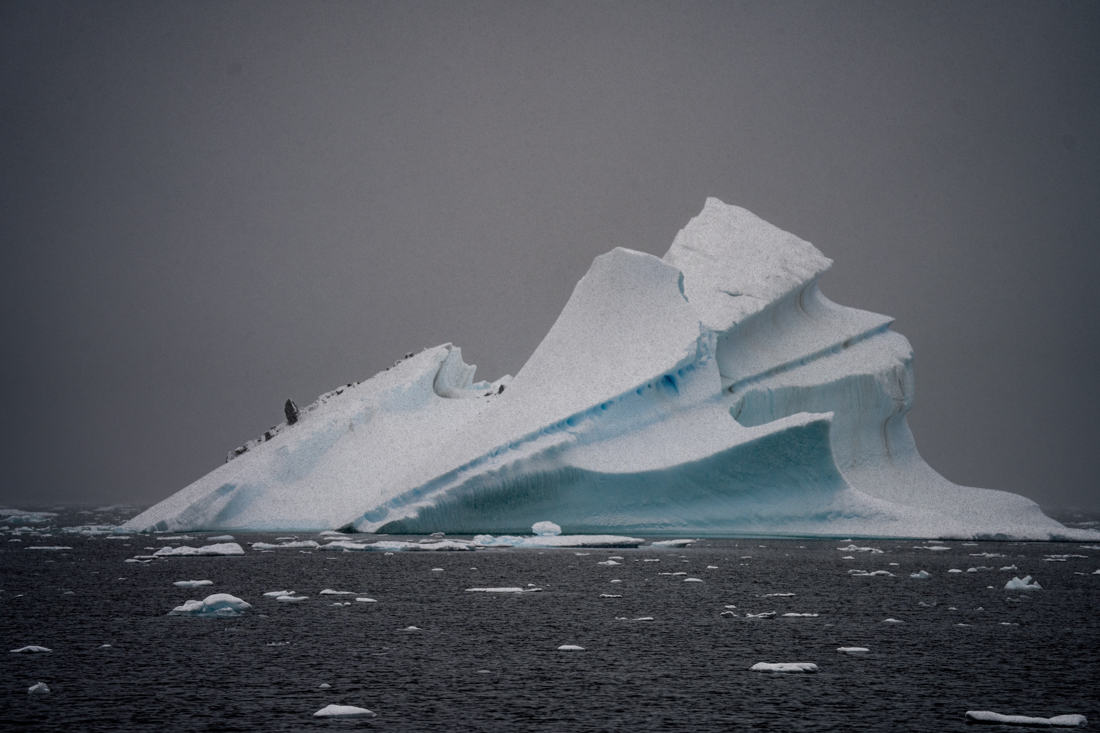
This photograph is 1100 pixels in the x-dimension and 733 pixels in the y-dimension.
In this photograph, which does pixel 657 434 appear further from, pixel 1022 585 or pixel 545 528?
pixel 1022 585

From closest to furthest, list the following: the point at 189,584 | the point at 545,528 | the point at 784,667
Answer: the point at 784,667, the point at 189,584, the point at 545,528

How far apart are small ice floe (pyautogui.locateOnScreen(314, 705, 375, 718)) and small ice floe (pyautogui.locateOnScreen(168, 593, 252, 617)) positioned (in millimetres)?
3367

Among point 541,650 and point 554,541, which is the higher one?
point 554,541

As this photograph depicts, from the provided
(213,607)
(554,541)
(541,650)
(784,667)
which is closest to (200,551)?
(554,541)

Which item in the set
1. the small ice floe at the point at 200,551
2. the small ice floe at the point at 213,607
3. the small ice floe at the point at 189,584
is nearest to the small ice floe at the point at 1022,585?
the small ice floe at the point at 213,607

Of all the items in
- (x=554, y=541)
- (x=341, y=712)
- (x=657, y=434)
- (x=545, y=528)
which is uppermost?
(x=657, y=434)

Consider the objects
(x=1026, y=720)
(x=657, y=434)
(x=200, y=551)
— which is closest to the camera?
(x=1026, y=720)

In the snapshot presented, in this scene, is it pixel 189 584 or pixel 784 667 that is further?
pixel 189 584

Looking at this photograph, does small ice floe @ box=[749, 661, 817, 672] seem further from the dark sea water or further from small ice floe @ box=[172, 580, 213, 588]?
small ice floe @ box=[172, 580, 213, 588]

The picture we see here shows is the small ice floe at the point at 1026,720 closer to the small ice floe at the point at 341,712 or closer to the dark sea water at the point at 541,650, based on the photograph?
the dark sea water at the point at 541,650

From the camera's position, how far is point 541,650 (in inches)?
259

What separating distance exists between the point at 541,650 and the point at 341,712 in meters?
2.01

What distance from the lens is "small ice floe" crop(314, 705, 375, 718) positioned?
479 cm

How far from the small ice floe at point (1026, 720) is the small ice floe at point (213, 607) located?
5.46 m
